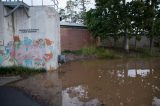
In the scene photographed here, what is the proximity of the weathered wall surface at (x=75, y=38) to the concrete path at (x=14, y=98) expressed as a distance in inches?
795

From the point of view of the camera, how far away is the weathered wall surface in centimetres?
3331

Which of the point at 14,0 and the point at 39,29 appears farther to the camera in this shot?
the point at 39,29

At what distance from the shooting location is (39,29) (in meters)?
19.3

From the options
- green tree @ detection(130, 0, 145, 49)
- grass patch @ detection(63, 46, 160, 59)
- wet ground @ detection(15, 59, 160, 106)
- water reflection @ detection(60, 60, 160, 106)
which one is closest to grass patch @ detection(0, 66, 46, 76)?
wet ground @ detection(15, 59, 160, 106)

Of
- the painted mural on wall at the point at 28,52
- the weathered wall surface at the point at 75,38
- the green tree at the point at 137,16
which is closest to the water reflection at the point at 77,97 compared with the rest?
the painted mural on wall at the point at 28,52

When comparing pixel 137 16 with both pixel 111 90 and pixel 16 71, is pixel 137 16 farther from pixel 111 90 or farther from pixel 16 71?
pixel 111 90

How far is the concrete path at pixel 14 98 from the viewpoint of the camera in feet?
34.3

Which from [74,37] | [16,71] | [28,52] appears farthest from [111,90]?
[74,37]

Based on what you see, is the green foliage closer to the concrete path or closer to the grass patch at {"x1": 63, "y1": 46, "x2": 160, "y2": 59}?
the grass patch at {"x1": 63, "y1": 46, "x2": 160, "y2": 59}

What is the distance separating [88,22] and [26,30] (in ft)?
50.7

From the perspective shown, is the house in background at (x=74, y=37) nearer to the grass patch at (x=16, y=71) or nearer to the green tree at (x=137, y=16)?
the green tree at (x=137, y=16)

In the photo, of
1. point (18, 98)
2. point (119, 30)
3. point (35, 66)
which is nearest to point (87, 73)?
point (35, 66)

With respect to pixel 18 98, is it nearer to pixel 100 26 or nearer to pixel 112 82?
pixel 112 82

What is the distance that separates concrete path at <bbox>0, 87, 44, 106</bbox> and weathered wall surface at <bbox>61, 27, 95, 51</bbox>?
66.2 feet
